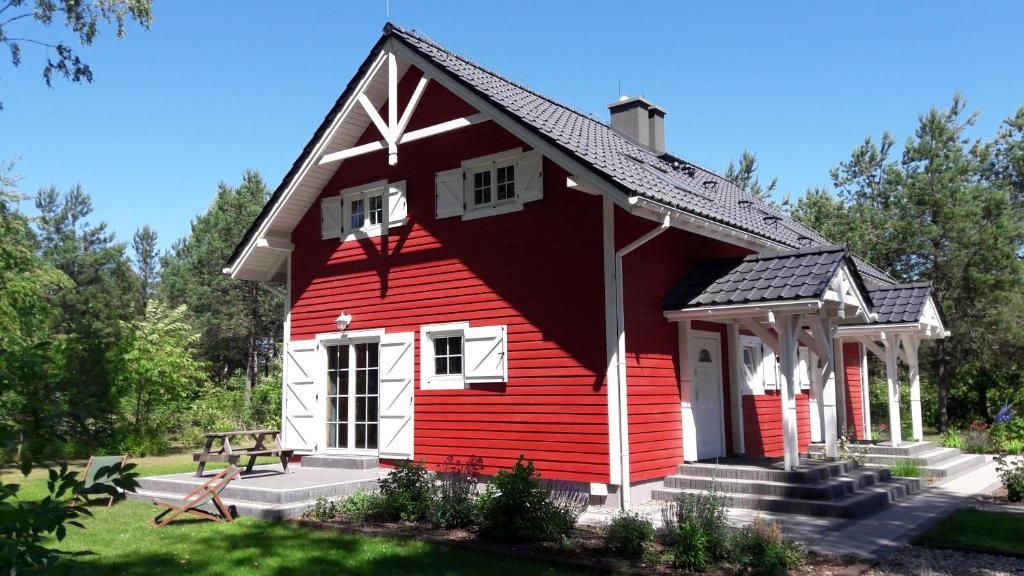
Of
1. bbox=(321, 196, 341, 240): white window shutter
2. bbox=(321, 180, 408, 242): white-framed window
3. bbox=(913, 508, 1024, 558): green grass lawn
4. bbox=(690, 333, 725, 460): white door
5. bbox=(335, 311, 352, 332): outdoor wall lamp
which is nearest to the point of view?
bbox=(913, 508, 1024, 558): green grass lawn

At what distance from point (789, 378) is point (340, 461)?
706 cm

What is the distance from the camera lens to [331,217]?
13.3 m

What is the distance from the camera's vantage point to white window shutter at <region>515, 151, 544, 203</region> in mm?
10688

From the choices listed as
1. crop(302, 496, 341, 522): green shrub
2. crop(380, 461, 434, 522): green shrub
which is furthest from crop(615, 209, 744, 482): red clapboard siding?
crop(302, 496, 341, 522): green shrub

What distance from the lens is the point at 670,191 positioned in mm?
10750

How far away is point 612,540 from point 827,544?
85.9 inches

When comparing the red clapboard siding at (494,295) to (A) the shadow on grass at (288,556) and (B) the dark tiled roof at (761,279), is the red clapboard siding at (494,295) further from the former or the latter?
(A) the shadow on grass at (288,556)

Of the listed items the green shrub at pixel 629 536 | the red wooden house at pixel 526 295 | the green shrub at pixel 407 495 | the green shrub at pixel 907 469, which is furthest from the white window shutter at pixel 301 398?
the green shrub at pixel 907 469

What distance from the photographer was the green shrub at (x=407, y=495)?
8.38 meters

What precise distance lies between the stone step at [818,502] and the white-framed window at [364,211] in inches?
236

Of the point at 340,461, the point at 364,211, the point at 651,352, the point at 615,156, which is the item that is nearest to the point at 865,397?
the point at 651,352

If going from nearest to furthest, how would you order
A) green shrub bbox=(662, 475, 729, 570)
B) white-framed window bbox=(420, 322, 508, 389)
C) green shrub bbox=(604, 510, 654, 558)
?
green shrub bbox=(662, 475, 729, 570)
green shrub bbox=(604, 510, 654, 558)
white-framed window bbox=(420, 322, 508, 389)

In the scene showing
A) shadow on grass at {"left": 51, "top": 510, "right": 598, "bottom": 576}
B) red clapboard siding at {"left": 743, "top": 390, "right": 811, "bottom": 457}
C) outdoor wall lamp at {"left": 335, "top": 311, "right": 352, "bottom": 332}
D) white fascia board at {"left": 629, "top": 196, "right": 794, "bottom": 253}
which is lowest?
shadow on grass at {"left": 51, "top": 510, "right": 598, "bottom": 576}

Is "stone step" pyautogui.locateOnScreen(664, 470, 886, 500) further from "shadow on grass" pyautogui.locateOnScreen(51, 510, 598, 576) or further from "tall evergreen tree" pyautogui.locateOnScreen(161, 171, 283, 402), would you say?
"tall evergreen tree" pyautogui.locateOnScreen(161, 171, 283, 402)
